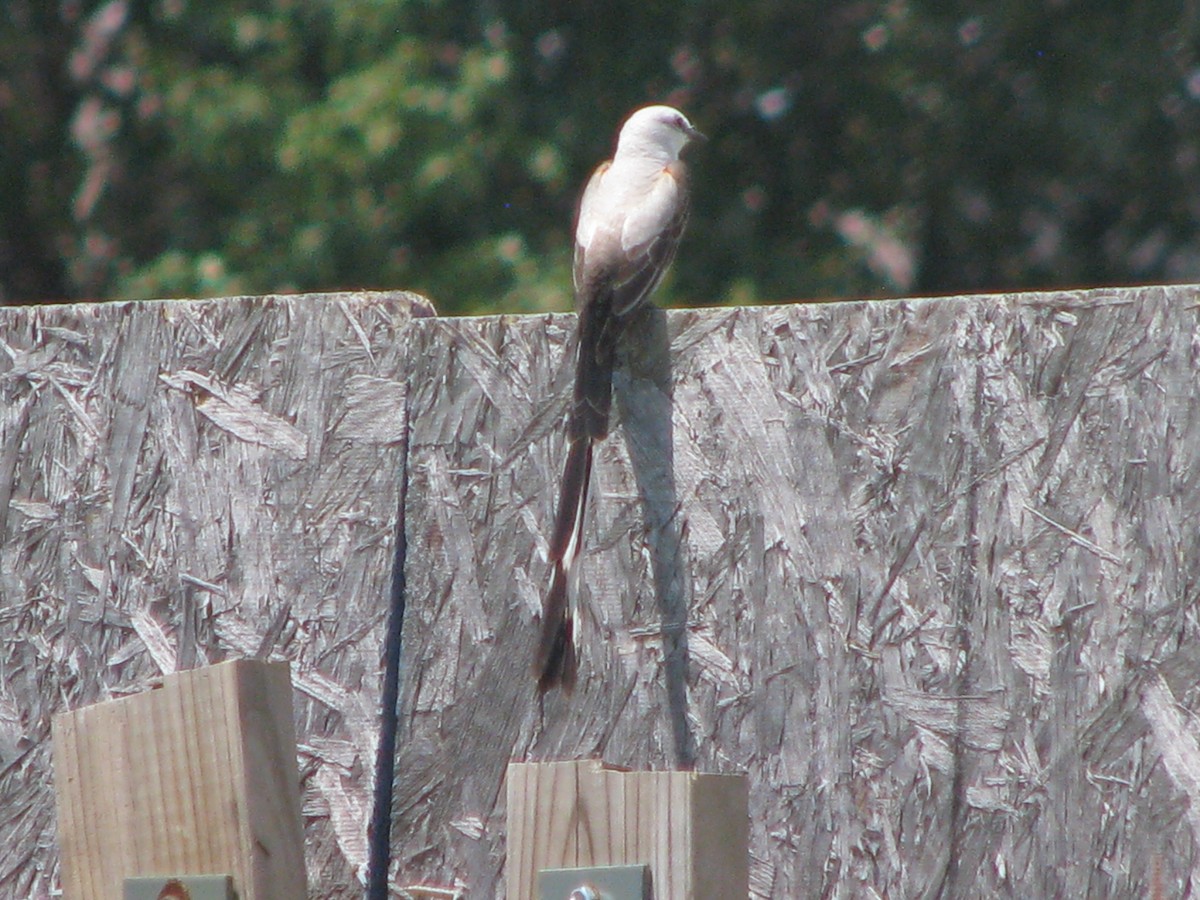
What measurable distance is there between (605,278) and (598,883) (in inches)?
70.8

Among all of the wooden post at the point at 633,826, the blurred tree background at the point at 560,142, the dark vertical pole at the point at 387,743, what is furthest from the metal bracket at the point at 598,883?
the blurred tree background at the point at 560,142

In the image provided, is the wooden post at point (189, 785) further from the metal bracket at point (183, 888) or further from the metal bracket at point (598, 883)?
the metal bracket at point (598, 883)

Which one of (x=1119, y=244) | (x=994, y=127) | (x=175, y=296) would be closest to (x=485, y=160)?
(x=175, y=296)

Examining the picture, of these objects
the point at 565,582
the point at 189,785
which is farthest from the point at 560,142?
the point at 189,785

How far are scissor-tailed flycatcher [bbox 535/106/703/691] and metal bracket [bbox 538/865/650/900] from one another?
87 centimetres

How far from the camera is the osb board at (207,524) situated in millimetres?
2793

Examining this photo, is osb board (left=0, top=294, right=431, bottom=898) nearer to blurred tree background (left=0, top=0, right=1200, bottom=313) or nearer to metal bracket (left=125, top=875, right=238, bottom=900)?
metal bracket (left=125, top=875, right=238, bottom=900)

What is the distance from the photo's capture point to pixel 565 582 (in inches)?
107

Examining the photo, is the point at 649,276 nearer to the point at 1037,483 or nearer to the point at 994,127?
the point at 1037,483

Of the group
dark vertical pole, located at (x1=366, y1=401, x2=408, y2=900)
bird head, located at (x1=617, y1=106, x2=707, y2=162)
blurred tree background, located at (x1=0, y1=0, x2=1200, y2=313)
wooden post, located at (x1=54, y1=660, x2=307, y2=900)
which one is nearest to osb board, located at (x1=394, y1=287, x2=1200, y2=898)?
dark vertical pole, located at (x1=366, y1=401, x2=408, y2=900)

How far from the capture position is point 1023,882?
2.53 metres

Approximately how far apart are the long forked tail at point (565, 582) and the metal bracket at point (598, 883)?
0.87 metres

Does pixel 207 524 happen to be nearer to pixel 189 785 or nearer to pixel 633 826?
pixel 189 785

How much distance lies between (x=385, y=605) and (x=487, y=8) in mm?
Result: 7148
